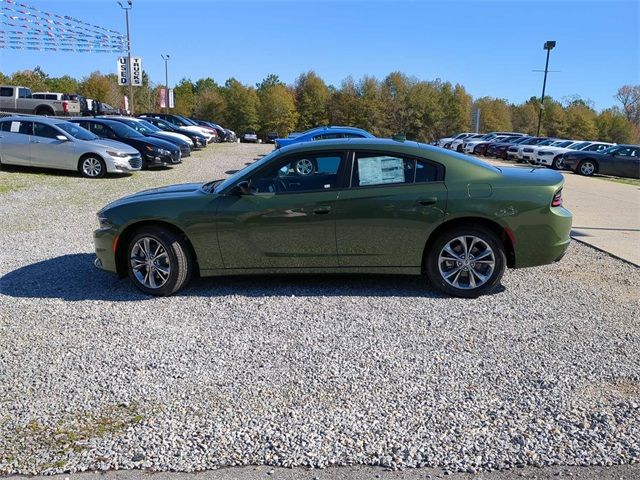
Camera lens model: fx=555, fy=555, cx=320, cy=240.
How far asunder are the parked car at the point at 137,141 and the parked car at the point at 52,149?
2201mm

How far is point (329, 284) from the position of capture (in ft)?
19.1

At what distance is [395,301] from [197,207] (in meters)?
2.12

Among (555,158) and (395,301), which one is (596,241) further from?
(555,158)

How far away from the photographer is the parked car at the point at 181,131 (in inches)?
1044

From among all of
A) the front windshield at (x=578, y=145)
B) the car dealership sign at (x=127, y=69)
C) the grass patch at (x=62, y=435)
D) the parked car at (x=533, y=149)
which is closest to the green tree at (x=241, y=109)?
the car dealership sign at (x=127, y=69)

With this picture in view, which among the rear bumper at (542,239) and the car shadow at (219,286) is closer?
the rear bumper at (542,239)

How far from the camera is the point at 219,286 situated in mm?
5805

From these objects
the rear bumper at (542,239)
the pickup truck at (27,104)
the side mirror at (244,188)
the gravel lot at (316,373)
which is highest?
the pickup truck at (27,104)

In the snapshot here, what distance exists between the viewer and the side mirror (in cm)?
539

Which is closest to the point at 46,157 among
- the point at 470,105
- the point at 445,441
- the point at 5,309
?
the point at 5,309

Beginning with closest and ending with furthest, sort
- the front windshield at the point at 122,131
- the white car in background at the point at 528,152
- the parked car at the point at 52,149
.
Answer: the parked car at the point at 52,149 < the front windshield at the point at 122,131 < the white car in background at the point at 528,152

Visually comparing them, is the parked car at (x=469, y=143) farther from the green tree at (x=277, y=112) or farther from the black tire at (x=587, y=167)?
the green tree at (x=277, y=112)

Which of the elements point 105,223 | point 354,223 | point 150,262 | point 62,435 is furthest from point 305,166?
point 62,435

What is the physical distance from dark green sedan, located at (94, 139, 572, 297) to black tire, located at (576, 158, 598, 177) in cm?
Answer: 1961
